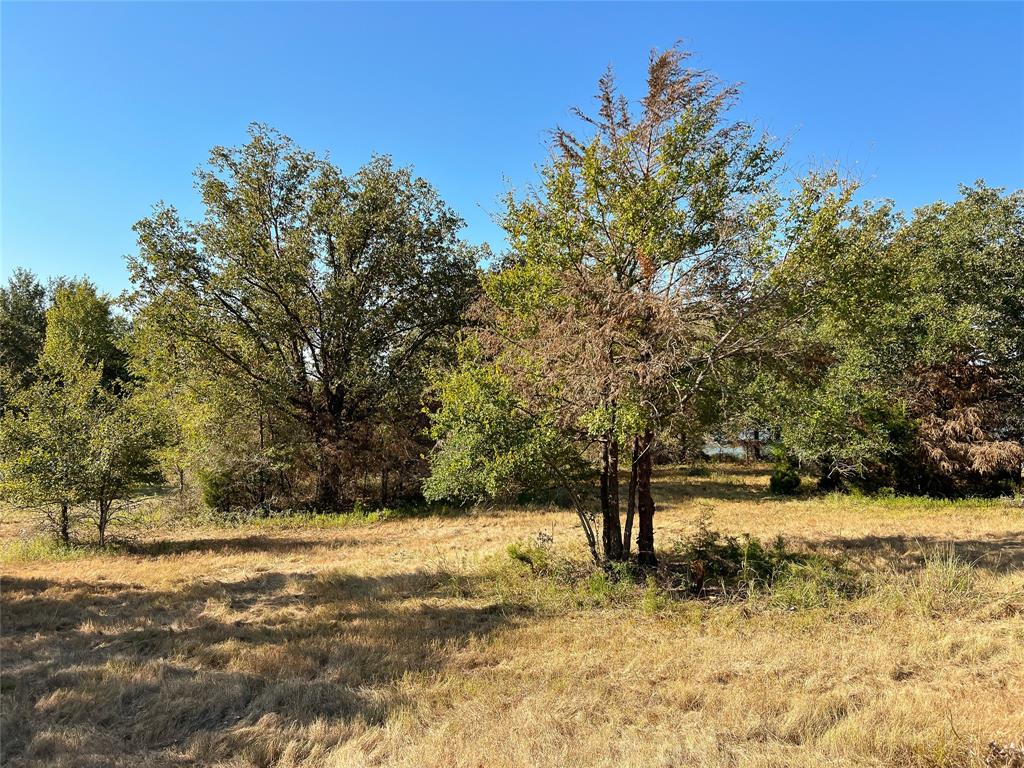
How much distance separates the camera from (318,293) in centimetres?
1814

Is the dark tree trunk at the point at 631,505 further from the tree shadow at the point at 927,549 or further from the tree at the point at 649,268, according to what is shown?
the tree shadow at the point at 927,549

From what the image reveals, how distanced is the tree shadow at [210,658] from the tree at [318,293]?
9918 millimetres

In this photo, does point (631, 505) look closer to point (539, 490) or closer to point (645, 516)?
point (645, 516)

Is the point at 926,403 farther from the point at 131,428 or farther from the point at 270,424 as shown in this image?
the point at 131,428

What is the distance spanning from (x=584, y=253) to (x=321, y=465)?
13.5m

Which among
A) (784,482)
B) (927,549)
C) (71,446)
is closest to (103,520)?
(71,446)

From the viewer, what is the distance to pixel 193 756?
402 centimetres

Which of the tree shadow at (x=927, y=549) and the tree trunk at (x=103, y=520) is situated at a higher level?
the tree trunk at (x=103, y=520)

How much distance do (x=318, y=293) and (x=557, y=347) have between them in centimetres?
1229

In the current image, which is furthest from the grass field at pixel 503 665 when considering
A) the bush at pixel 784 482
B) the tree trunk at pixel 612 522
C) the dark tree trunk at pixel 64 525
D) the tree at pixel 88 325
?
the tree at pixel 88 325

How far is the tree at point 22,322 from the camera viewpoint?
33.7 meters

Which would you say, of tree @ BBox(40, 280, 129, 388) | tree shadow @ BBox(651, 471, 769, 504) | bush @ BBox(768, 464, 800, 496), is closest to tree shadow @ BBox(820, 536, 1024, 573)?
tree shadow @ BBox(651, 471, 769, 504)

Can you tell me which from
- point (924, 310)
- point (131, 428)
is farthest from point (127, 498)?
point (924, 310)

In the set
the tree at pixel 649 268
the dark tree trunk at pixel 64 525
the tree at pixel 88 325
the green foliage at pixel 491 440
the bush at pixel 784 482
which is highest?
the tree at pixel 88 325
